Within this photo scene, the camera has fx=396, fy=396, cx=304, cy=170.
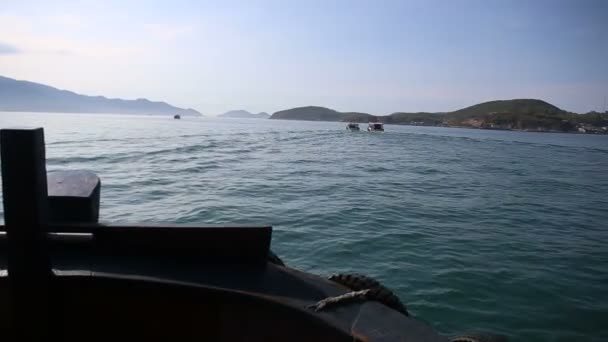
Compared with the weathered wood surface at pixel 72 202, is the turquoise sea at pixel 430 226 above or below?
below

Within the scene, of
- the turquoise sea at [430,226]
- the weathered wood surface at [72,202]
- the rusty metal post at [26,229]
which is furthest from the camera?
the turquoise sea at [430,226]

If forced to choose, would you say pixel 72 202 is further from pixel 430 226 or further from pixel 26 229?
pixel 430 226

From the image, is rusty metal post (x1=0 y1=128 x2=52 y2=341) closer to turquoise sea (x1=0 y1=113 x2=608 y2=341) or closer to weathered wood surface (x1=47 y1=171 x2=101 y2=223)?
weathered wood surface (x1=47 y1=171 x2=101 y2=223)

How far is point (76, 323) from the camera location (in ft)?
9.46

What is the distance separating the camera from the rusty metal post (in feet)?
7.81

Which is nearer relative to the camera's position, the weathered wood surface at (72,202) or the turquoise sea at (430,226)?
the weathered wood surface at (72,202)

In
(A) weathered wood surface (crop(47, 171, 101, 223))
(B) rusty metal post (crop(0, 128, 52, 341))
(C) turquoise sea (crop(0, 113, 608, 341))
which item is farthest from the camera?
(C) turquoise sea (crop(0, 113, 608, 341))

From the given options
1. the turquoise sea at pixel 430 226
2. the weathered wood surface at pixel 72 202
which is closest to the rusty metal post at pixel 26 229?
the weathered wood surface at pixel 72 202

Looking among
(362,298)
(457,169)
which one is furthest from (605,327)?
(457,169)

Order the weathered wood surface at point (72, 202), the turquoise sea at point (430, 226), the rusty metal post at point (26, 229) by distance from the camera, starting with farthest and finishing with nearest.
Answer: the turquoise sea at point (430, 226) < the weathered wood surface at point (72, 202) < the rusty metal post at point (26, 229)

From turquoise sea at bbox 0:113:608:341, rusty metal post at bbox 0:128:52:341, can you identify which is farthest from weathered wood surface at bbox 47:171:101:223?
turquoise sea at bbox 0:113:608:341

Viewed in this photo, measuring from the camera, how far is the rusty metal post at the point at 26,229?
7.81 ft

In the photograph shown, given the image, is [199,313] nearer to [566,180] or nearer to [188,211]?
[188,211]

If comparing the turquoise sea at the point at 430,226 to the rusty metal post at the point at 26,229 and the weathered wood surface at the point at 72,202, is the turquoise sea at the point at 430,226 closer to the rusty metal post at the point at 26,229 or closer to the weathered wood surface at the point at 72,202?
the weathered wood surface at the point at 72,202
